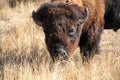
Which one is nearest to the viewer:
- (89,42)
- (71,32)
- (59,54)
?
(59,54)

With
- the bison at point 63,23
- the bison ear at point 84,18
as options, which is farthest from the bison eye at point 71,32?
the bison ear at point 84,18

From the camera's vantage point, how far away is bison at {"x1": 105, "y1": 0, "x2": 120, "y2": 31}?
10406mm

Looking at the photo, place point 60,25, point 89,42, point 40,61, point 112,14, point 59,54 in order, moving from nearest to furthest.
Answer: point 59,54 → point 60,25 → point 40,61 → point 89,42 → point 112,14

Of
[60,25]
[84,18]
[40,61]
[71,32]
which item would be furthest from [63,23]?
[40,61]

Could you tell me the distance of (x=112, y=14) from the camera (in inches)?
415

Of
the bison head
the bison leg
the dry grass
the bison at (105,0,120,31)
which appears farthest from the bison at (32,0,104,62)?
the bison at (105,0,120,31)

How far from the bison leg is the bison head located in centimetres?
87

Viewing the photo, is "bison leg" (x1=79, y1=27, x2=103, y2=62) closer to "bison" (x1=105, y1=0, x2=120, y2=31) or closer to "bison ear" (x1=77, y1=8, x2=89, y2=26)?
"bison ear" (x1=77, y1=8, x2=89, y2=26)

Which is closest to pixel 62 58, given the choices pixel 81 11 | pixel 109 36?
pixel 81 11

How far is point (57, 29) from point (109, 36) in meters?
5.38

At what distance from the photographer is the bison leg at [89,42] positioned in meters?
9.16

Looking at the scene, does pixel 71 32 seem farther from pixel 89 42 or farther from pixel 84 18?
pixel 89 42

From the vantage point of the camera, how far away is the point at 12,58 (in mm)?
9508

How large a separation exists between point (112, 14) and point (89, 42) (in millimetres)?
1548
